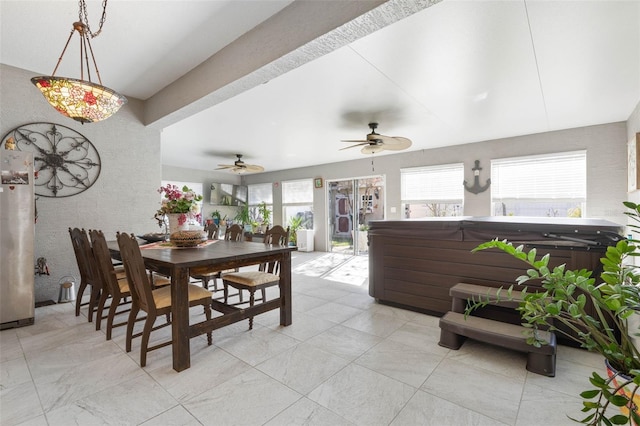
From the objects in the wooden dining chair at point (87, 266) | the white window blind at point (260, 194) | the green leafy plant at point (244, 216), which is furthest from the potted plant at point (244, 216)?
the wooden dining chair at point (87, 266)

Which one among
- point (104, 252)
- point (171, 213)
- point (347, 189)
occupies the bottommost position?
point (104, 252)

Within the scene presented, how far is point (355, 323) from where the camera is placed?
2812 mm

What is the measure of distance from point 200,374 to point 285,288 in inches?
39.1

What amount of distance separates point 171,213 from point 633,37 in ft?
14.5

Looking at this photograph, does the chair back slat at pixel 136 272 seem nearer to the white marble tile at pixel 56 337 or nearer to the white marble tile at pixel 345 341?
the white marble tile at pixel 56 337

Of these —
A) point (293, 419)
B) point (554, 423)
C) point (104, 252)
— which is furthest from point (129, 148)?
point (554, 423)

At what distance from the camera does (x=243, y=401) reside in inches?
65.7

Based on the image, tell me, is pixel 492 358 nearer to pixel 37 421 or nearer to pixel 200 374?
pixel 200 374

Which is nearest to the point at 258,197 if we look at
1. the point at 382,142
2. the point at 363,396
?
the point at 382,142

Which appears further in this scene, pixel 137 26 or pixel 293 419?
pixel 137 26

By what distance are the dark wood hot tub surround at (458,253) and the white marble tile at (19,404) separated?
9.48 feet

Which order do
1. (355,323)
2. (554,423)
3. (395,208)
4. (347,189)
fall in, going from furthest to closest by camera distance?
(347,189) → (395,208) → (355,323) → (554,423)

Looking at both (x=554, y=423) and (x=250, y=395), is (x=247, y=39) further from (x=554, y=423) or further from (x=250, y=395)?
(x=554, y=423)

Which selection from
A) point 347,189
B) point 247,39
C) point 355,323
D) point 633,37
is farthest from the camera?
point 347,189
